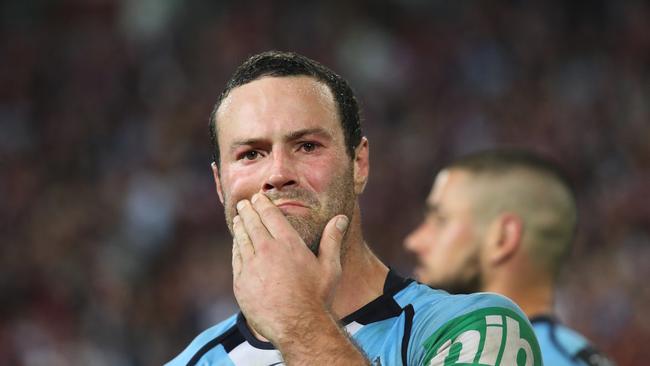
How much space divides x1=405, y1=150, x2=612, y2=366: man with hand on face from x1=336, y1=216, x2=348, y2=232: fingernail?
1.88m

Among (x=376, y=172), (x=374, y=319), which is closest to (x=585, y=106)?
(x=376, y=172)

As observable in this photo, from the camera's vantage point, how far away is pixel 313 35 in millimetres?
11516

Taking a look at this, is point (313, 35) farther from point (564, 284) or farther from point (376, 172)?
point (564, 284)

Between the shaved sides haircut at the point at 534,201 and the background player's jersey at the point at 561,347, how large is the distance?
258mm

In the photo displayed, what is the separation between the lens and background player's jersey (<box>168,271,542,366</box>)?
2340 millimetres

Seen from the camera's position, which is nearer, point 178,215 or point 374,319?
point 374,319

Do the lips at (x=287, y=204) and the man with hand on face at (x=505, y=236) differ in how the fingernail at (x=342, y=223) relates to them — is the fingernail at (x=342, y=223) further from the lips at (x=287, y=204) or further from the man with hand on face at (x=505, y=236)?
the man with hand on face at (x=505, y=236)

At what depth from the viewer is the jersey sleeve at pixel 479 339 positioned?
232cm

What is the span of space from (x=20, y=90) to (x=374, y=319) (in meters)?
8.93

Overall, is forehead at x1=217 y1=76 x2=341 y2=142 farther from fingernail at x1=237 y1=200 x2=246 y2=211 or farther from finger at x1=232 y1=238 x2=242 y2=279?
finger at x1=232 y1=238 x2=242 y2=279

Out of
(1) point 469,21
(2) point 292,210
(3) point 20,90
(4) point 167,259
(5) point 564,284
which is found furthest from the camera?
(1) point 469,21

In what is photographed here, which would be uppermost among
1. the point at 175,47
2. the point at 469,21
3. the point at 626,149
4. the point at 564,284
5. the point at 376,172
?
the point at 175,47

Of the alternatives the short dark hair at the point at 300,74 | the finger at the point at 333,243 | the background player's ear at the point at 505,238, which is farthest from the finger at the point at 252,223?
the background player's ear at the point at 505,238

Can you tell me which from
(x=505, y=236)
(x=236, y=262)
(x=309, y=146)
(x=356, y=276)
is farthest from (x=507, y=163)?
(x=236, y=262)
